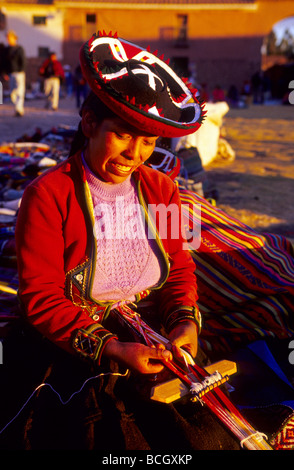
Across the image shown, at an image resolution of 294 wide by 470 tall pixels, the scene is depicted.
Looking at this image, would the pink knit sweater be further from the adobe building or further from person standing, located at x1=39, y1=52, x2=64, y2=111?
the adobe building

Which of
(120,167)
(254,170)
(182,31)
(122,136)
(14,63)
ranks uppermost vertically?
(182,31)

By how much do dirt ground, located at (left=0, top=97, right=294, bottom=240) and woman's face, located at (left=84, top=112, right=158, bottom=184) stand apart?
332 millimetres

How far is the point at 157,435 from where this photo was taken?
1.38 metres

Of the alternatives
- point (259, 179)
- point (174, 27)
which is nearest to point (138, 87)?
point (259, 179)

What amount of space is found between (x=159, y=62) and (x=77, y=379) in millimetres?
1173

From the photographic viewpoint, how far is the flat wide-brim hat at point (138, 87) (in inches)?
57.0

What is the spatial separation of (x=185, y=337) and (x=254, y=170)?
21.4 ft

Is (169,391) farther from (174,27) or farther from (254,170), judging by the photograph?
(174,27)

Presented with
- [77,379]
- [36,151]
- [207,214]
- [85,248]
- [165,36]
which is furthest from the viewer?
[165,36]

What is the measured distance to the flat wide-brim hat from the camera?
1.45 metres

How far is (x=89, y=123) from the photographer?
1.61 meters
